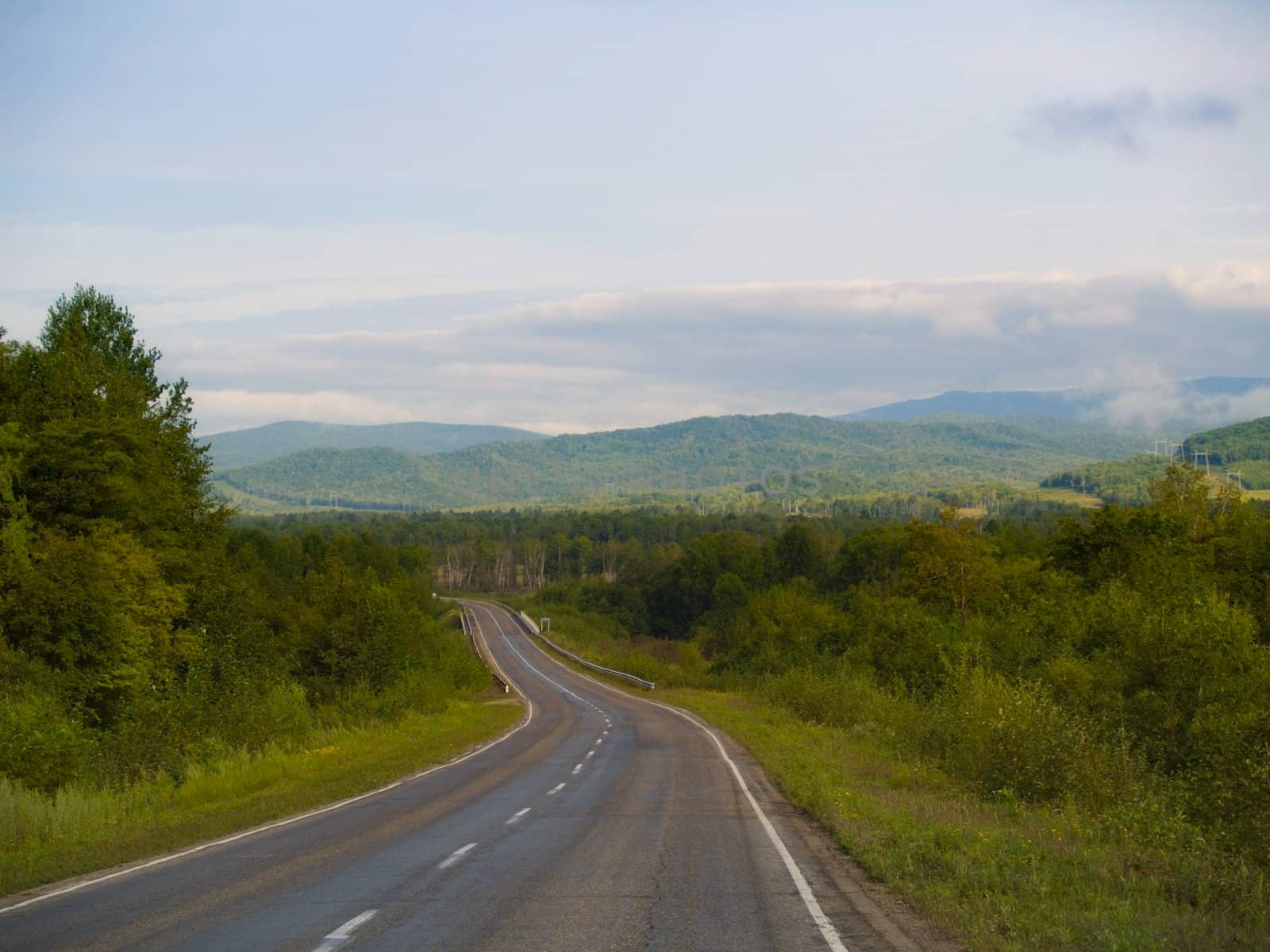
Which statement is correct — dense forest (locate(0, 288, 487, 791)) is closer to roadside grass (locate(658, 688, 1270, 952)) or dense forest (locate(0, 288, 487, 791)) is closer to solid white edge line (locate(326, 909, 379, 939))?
solid white edge line (locate(326, 909, 379, 939))

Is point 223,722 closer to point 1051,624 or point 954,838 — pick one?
point 954,838

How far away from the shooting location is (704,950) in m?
8.59

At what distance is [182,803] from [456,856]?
935 centimetres

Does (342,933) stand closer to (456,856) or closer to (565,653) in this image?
(456,856)

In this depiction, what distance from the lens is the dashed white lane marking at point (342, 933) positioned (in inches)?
344

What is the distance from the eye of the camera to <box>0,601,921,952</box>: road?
9133mm

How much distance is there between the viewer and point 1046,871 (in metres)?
11.3

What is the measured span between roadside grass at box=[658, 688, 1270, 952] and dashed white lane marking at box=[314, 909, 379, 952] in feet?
17.2

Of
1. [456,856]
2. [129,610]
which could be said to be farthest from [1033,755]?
[129,610]

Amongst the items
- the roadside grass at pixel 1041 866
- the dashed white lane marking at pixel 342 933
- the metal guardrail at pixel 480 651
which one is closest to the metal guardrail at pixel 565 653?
the metal guardrail at pixel 480 651

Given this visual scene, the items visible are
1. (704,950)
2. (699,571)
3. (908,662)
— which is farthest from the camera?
(699,571)

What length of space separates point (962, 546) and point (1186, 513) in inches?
435

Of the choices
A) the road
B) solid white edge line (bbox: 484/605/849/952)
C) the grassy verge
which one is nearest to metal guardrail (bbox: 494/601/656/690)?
solid white edge line (bbox: 484/605/849/952)

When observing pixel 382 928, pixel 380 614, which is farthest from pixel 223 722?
pixel 382 928
